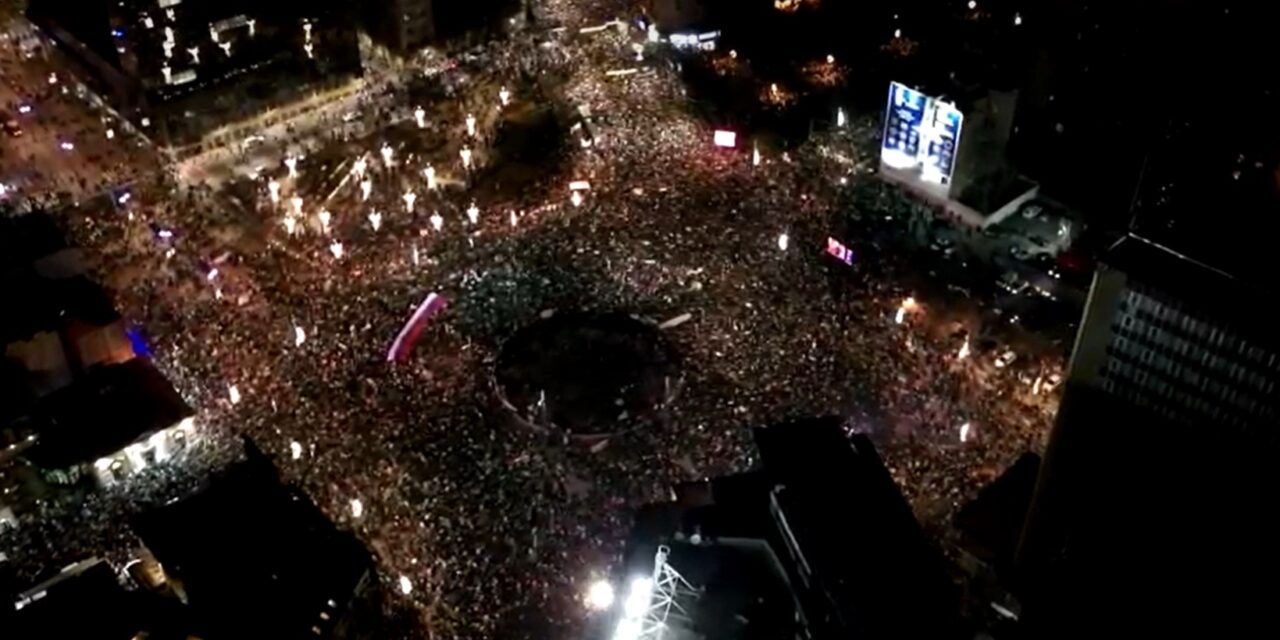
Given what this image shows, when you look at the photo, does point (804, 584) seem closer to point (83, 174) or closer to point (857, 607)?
point (857, 607)

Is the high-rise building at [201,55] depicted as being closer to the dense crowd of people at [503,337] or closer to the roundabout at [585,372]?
the dense crowd of people at [503,337]

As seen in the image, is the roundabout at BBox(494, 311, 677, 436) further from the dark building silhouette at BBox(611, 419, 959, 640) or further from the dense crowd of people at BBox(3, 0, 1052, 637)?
the dark building silhouette at BBox(611, 419, 959, 640)

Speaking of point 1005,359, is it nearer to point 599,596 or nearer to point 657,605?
point 599,596

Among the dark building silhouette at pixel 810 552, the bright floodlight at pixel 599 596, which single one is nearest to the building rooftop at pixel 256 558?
the bright floodlight at pixel 599 596

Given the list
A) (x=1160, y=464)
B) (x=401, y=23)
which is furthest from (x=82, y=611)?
(x=401, y=23)

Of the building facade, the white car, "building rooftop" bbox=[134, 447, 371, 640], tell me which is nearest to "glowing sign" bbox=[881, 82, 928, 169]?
the white car

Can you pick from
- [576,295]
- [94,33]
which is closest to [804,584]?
[576,295]
